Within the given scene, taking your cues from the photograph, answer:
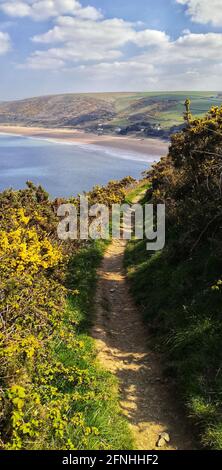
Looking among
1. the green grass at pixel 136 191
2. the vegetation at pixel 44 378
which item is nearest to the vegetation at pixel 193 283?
the vegetation at pixel 44 378

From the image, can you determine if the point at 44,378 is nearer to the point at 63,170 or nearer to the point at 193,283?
the point at 193,283

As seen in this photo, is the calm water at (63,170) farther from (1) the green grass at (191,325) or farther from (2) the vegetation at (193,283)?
(1) the green grass at (191,325)

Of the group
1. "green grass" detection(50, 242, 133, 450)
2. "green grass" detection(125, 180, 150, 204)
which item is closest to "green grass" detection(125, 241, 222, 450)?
"green grass" detection(50, 242, 133, 450)

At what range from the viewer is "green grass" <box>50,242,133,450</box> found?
7599 mm

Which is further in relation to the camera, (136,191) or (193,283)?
(136,191)

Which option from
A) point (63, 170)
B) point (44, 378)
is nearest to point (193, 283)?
point (44, 378)

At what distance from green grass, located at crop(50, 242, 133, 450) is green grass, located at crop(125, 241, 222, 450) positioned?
148cm

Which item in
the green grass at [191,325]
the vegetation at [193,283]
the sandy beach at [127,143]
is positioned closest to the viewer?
the green grass at [191,325]

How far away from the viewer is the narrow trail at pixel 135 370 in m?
8.34

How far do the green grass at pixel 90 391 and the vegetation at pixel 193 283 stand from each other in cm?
149

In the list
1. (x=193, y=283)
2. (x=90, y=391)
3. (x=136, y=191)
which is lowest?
(x=90, y=391)

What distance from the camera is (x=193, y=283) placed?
12.4 meters

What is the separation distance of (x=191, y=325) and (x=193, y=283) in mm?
2019
